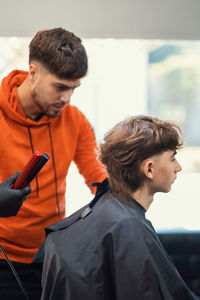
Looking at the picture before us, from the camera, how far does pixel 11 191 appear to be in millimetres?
1477

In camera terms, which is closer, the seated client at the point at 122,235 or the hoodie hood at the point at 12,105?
the seated client at the point at 122,235

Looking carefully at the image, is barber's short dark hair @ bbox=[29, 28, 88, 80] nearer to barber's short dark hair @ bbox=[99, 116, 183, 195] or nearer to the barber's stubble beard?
the barber's stubble beard

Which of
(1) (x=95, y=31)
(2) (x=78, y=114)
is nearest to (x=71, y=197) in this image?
(2) (x=78, y=114)

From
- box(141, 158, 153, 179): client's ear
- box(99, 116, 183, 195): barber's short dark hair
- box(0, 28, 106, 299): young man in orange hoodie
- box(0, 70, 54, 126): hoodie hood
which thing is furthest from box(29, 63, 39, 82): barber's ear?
box(141, 158, 153, 179): client's ear

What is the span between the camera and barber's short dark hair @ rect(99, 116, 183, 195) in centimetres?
156

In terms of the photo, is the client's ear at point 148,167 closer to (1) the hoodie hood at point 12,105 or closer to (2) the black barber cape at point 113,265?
(2) the black barber cape at point 113,265

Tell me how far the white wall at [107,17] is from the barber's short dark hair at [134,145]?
979 millimetres

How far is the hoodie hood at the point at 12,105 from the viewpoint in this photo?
1760 mm

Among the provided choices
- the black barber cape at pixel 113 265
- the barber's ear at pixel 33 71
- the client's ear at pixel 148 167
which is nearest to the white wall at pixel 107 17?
the barber's ear at pixel 33 71

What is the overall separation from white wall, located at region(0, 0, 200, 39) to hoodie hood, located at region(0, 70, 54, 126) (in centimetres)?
57

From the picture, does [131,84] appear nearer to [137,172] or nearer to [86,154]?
[86,154]

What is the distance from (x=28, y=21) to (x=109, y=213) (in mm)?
1420

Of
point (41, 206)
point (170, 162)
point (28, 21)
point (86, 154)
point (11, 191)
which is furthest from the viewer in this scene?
point (28, 21)

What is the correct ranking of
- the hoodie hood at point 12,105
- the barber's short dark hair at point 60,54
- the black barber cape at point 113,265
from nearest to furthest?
the black barber cape at point 113,265
the barber's short dark hair at point 60,54
the hoodie hood at point 12,105
